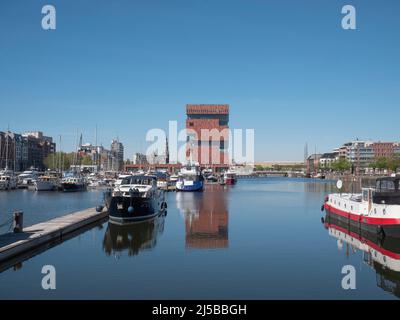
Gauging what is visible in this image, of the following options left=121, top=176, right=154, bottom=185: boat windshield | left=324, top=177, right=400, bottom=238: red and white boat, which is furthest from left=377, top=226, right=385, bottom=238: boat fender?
left=121, top=176, right=154, bottom=185: boat windshield

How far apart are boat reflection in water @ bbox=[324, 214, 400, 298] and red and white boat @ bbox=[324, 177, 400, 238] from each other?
64 centimetres

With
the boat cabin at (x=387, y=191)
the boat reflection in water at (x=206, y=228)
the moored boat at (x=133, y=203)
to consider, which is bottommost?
the boat reflection in water at (x=206, y=228)

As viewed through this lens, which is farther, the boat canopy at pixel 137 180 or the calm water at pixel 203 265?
the boat canopy at pixel 137 180

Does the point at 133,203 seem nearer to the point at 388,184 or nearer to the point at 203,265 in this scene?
the point at 203,265

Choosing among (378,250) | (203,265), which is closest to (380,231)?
(378,250)

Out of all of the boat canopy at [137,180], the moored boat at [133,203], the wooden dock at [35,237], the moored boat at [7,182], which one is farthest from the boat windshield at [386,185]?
the moored boat at [7,182]

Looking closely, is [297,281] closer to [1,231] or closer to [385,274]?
[385,274]

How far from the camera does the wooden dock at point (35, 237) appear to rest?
27562mm

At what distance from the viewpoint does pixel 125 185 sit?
172 ft

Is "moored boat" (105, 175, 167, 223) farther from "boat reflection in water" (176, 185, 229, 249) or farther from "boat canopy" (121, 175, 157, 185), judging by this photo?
"boat reflection in water" (176, 185, 229, 249)

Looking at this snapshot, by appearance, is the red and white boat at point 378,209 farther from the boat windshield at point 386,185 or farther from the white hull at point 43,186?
the white hull at point 43,186

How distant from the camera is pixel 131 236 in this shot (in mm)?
41250

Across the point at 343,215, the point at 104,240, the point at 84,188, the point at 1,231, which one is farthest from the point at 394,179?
the point at 84,188

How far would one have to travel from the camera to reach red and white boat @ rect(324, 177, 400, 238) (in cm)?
3556
